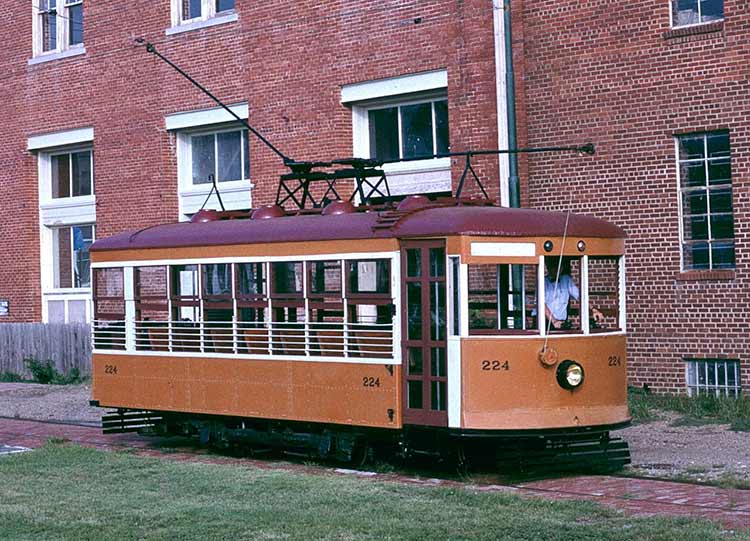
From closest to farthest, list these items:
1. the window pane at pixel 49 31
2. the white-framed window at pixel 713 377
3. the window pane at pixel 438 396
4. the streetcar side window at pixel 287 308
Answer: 1. the window pane at pixel 438 396
2. the streetcar side window at pixel 287 308
3. the white-framed window at pixel 713 377
4. the window pane at pixel 49 31

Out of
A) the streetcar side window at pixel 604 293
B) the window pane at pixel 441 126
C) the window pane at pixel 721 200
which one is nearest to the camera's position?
the streetcar side window at pixel 604 293

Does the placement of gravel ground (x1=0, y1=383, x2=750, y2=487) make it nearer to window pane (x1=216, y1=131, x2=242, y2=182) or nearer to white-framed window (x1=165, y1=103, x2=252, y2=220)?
white-framed window (x1=165, y1=103, x2=252, y2=220)

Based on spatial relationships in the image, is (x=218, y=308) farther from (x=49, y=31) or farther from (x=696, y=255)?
(x=49, y=31)

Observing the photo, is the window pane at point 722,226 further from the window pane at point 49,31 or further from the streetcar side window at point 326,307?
the window pane at point 49,31

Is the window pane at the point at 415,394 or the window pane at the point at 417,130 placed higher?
the window pane at the point at 417,130

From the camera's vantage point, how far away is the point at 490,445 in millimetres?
14516

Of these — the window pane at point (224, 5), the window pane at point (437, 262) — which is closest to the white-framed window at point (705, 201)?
the window pane at point (437, 262)

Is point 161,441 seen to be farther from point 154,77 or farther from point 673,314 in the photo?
point 154,77

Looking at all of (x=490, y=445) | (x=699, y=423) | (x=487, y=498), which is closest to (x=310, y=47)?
(x=699, y=423)

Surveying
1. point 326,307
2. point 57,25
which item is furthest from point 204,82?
point 326,307

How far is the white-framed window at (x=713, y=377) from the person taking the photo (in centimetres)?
1938

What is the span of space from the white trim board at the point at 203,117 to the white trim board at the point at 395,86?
2.67 m

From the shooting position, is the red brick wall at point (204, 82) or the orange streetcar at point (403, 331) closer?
the orange streetcar at point (403, 331)

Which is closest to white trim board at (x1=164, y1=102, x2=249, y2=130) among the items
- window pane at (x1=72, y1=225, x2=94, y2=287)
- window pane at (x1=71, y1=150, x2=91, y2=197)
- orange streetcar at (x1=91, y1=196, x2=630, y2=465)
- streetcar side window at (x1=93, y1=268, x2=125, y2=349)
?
window pane at (x1=71, y1=150, x2=91, y2=197)
